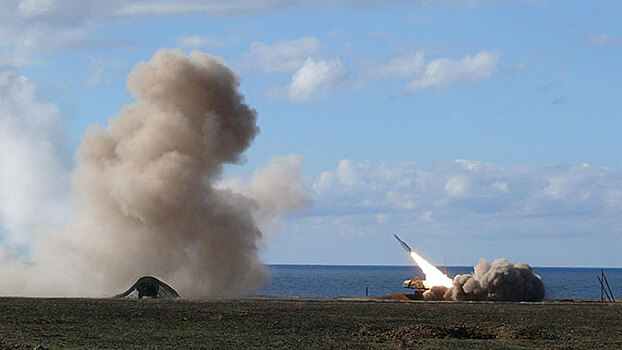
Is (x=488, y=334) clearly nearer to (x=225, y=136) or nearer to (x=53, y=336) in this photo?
(x=53, y=336)

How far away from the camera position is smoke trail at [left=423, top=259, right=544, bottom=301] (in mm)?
76625

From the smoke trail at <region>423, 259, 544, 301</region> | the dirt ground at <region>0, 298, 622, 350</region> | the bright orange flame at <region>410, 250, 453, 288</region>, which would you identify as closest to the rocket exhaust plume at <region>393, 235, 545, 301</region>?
the smoke trail at <region>423, 259, 544, 301</region>

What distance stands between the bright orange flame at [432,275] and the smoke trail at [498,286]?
13.5 feet

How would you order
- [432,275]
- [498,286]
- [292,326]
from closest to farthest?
[292,326], [498,286], [432,275]

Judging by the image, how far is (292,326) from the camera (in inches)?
1805

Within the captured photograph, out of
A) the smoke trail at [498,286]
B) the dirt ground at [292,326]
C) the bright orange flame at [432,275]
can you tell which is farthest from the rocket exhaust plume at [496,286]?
the dirt ground at [292,326]

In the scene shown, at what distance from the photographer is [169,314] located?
51.9 meters

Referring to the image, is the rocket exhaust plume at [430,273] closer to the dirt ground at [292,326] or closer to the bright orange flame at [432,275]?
the bright orange flame at [432,275]

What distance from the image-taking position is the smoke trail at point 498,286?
76.6 meters

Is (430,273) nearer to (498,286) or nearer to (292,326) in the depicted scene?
(498,286)

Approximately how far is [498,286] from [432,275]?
1014 cm

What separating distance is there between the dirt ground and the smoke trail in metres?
12.2

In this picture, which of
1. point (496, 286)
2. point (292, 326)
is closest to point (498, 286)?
point (496, 286)

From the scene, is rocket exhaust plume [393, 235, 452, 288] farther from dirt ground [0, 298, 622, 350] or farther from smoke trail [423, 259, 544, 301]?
dirt ground [0, 298, 622, 350]
